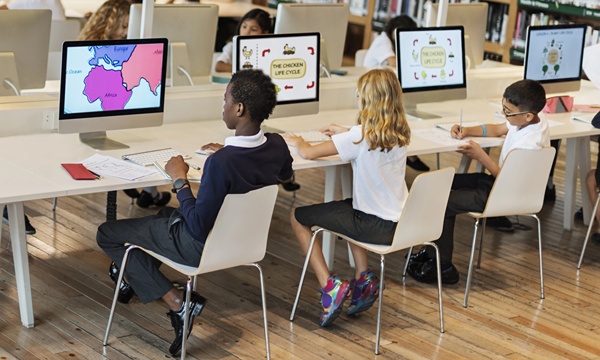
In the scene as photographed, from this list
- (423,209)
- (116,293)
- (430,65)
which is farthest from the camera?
(430,65)

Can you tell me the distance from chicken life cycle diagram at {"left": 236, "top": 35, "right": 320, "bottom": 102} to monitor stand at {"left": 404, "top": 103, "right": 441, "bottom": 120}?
0.66 meters

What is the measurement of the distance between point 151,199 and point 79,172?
1632mm

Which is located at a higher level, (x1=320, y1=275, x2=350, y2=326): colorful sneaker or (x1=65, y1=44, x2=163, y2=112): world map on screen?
(x1=65, y1=44, x2=163, y2=112): world map on screen

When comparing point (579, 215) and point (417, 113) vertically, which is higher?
point (417, 113)

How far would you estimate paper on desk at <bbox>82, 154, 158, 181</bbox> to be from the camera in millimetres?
3506

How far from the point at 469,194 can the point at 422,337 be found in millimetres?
716

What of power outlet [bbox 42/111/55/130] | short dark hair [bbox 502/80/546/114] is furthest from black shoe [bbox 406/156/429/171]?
power outlet [bbox 42/111/55/130]

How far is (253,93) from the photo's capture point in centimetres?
329

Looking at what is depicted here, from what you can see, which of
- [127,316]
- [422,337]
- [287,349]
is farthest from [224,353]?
[422,337]

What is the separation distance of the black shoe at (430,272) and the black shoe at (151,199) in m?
1.41

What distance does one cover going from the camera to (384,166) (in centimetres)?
371

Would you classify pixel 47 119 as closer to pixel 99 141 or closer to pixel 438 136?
pixel 99 141

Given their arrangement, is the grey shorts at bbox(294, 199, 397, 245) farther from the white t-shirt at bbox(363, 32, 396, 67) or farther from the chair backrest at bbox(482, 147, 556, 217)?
the white t-shirt at bbox(363, 32, 396, 67)

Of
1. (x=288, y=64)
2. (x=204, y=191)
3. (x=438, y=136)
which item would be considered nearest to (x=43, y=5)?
(x=288, y=64)
